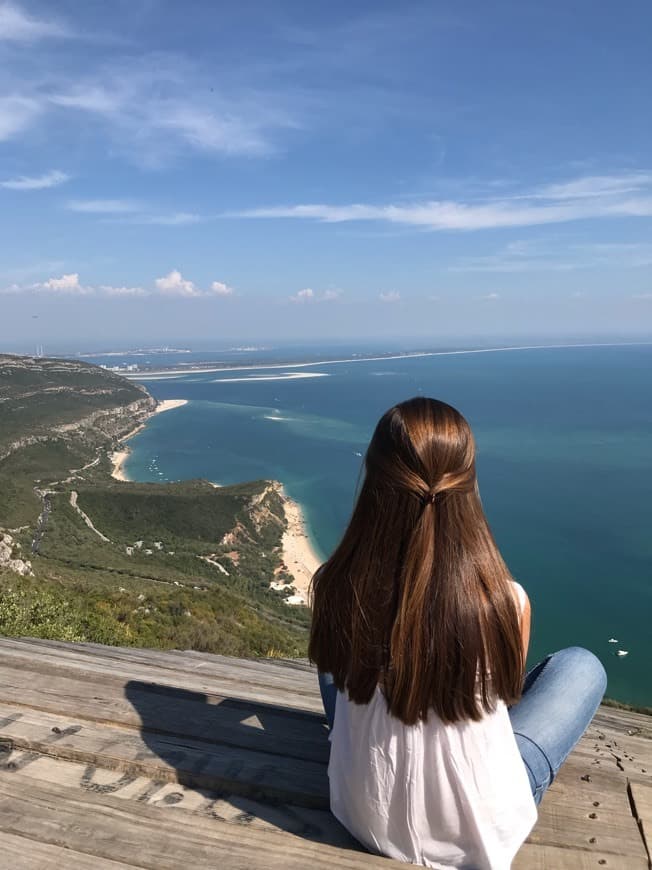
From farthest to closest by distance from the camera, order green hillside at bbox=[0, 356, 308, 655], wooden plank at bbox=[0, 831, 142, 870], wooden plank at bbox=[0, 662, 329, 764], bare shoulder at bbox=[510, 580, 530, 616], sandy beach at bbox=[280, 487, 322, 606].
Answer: sandy beach at bbox=[280, 487, 322, 606], green hillside at bbox=[0, 356, 308, 655], wooden plank at bbox=[0, 662, 329, 764], bare shoulder at bbox=[510, 580, 530, 616], wooden plank at bbox=[0, 831, 142, 870]

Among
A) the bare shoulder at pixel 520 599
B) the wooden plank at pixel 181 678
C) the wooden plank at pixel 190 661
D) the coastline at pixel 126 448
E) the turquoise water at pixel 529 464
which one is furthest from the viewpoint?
the coastline at pixel 126 448

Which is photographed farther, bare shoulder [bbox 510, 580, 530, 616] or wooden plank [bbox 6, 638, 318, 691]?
wooden plank [bbox 6, 638, 318, 691]

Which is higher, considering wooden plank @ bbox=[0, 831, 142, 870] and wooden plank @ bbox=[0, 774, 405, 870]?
wooden plank @ bbox=[0, 831, 142, 870]

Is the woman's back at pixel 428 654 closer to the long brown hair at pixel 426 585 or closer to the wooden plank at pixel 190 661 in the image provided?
the long brown hair at pixel 426 585

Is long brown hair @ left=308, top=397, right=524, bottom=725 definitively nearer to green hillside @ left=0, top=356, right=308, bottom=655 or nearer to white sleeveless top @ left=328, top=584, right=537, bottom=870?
white sleeveless top @ left=328, top=584, right=537, bottom=870

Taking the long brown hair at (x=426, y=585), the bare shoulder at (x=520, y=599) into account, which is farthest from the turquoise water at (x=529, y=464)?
the bare shoulder at (x=520, y=599)

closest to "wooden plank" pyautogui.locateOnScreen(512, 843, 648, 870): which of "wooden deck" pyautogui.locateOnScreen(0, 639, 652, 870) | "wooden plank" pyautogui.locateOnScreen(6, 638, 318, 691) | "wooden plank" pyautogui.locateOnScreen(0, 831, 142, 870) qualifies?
"wooden deck" pyautogui.locateOnScreen(0, 639, 652, 870)

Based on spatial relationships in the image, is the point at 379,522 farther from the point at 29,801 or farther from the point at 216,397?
the point at 216,397

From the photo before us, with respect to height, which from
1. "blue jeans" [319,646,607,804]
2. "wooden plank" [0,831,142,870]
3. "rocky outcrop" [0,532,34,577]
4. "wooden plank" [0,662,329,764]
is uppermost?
"blue jeans" [319,646,607,804]
